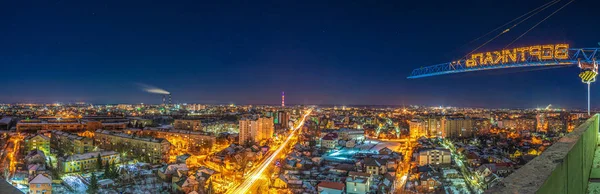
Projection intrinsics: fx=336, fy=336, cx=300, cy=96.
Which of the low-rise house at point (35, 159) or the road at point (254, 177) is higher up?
the low-rise house at point (35, 159)

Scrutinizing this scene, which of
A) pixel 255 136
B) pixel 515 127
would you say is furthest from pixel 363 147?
pixel 515 127

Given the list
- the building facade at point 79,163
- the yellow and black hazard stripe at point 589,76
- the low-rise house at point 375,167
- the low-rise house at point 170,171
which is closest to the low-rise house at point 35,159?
the building facade at point 79,163

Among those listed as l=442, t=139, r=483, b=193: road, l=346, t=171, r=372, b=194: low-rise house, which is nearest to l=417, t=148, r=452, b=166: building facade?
l=442, t=139, r=483, b=193: road

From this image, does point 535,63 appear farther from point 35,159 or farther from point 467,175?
point 35,159

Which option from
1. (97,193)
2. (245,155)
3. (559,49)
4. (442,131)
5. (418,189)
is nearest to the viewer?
(559,49)

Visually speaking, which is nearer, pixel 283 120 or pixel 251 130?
pixel 251 130

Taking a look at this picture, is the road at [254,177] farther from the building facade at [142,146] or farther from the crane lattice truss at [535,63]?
the crane lattice truss at [535,63]

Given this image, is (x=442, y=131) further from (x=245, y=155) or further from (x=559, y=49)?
(x=559, y=49)

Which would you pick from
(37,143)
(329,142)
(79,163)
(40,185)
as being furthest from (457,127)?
(37,143)
